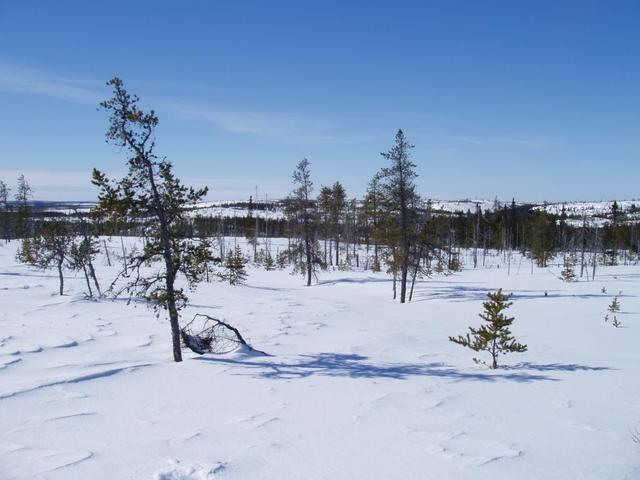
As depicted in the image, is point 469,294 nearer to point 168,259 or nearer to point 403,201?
point 403,201

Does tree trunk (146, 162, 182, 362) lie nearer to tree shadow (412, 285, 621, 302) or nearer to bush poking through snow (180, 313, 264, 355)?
bush poking through snow (180, 313, 264, 355)

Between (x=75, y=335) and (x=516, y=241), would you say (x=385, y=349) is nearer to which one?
(x=75, y=335)

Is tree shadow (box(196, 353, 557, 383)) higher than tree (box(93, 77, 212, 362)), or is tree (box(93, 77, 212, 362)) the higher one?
tree (box(93, 77, 212, 362))

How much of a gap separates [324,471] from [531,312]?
65.7ft

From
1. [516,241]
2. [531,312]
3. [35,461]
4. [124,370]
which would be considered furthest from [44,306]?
[516,241]

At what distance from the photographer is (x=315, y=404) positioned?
7.64 meters

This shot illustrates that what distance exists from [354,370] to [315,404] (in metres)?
3.39

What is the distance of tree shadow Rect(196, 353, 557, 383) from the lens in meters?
9.89

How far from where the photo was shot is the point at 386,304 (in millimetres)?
25750

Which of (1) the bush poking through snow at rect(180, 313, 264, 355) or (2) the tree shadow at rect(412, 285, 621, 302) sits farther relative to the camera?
(2) the tree shadow at rect(412, 285, 621, 302)

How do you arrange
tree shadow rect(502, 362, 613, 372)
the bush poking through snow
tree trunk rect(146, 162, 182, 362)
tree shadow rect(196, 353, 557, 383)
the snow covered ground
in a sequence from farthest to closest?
the bush poking through snow, tree trunk rect(146, 162, 182, 362), tree shadow rect(502, 362, 613, 372), tree shadow rect(196, 353, 557, 383), the snow covered ground

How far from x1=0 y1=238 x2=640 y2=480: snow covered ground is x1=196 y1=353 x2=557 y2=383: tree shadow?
6 cm

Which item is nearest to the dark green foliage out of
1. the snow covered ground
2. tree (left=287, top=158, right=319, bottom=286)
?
tree (left=287, top=158, right=319, bottom=286)

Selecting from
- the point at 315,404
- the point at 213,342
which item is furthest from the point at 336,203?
the point at 315,404
